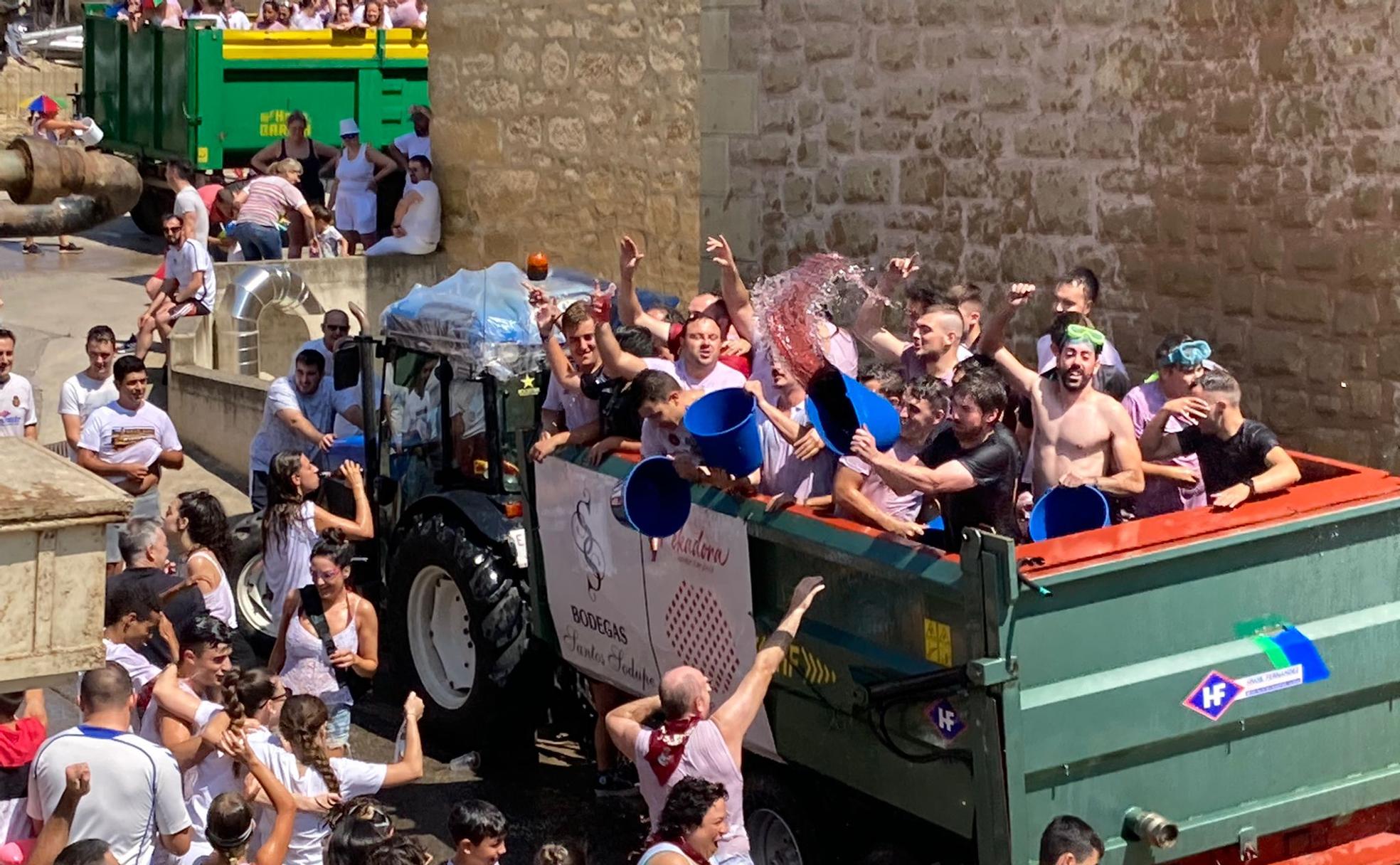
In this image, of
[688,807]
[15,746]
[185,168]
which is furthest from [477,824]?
[185,168]

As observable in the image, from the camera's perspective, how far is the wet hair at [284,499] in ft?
29.6

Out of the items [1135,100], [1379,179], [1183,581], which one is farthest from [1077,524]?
[1135,100]

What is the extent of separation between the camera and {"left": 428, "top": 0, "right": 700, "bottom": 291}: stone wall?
1426 centimetres

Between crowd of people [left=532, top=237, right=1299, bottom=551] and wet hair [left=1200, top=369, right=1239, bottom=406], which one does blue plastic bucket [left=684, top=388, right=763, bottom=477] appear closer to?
crowd of people [left=532, top=237, right=1299, bottom=551]

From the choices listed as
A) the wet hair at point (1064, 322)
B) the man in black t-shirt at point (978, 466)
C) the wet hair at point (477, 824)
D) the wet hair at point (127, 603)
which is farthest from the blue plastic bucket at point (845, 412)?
the wet hair at point (127, 603)

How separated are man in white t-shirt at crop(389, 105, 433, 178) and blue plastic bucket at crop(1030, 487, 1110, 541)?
11.1 meters

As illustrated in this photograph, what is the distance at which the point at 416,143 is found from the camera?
17.5 meters

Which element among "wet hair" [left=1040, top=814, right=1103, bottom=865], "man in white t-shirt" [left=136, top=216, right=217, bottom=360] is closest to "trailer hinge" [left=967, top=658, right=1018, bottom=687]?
"wet hair" [left=1040, top=814, right=1103, bottom=865]

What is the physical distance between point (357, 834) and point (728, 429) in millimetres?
2215

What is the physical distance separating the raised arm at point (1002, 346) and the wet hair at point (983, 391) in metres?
1.18

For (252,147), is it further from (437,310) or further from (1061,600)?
(1061,600)

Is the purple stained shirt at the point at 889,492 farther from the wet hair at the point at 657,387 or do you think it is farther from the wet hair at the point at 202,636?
the wet hair at the point at 202,636

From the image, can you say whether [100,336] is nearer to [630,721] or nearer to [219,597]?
[219,597]

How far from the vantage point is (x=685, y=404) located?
302 inches
